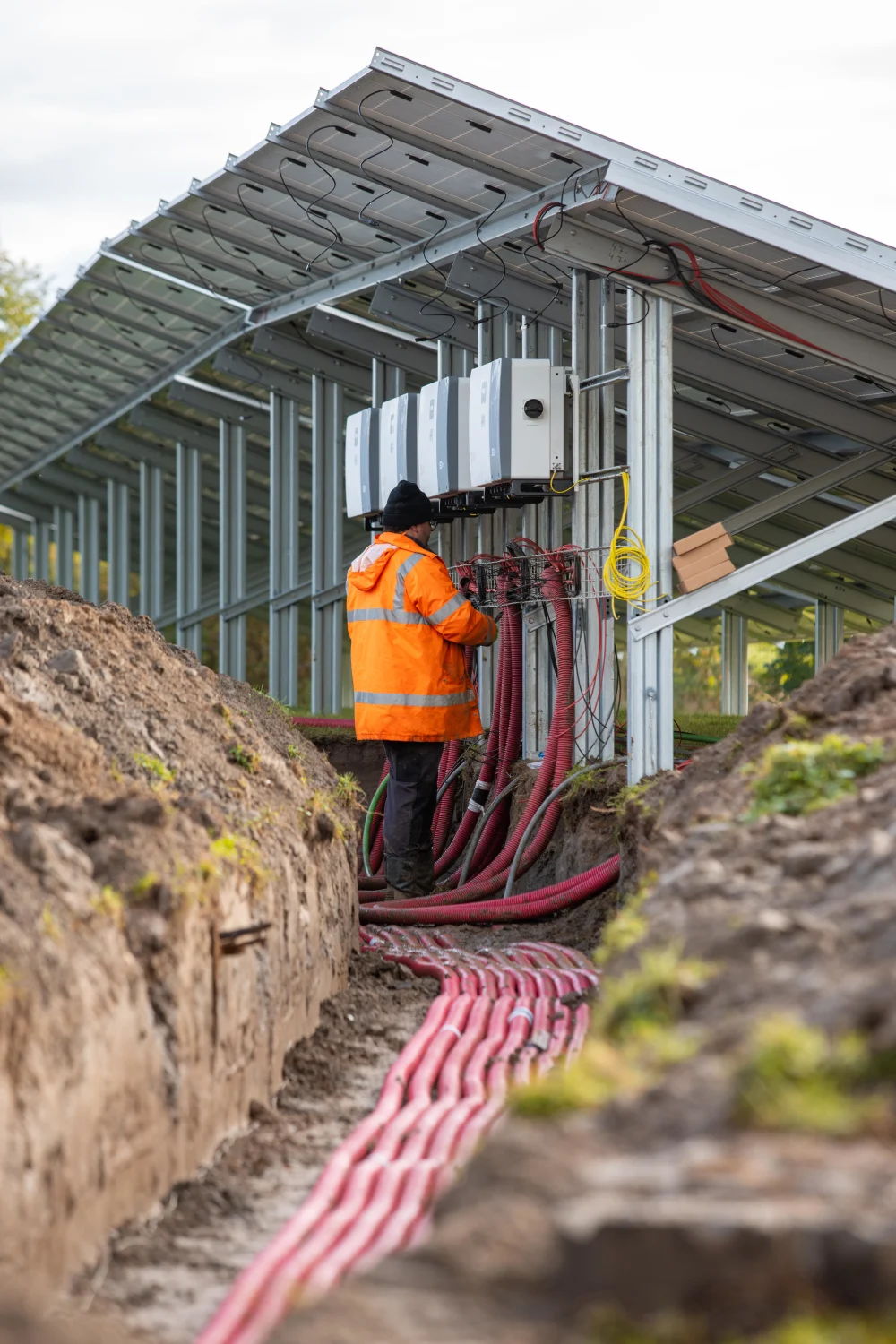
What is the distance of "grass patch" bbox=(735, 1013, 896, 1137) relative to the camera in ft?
8.12

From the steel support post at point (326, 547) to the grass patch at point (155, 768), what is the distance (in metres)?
8.26

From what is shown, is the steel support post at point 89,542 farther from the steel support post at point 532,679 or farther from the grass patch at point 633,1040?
the grass patch at point 633,1040

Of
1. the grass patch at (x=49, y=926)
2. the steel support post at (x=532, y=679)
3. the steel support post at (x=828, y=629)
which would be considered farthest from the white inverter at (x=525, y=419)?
the steel support post at (x=828, y=629)

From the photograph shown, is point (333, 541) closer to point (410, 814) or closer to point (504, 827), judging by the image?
point (504, 827)

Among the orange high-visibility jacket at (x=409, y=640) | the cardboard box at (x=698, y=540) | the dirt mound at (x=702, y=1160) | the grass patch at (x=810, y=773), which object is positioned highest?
the cardboard box at (x=698, y=540)

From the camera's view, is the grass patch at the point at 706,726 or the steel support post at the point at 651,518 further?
the grass patch at the point at 706,726

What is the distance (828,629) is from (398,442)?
598 centimetres

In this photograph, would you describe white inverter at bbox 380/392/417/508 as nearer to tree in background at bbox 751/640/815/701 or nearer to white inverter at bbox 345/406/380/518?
white inverter at bbox 345/406/380/518

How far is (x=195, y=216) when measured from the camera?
1180 centimetres

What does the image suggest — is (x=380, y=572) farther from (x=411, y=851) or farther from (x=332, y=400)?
(x=332, y=400)

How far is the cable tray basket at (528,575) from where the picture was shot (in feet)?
30.3

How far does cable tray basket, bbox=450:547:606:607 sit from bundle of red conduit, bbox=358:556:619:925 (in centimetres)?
2

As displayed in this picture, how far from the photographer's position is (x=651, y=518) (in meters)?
8.45

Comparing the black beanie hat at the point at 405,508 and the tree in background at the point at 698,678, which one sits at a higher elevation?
the black beanie hat at the point at 405,508
